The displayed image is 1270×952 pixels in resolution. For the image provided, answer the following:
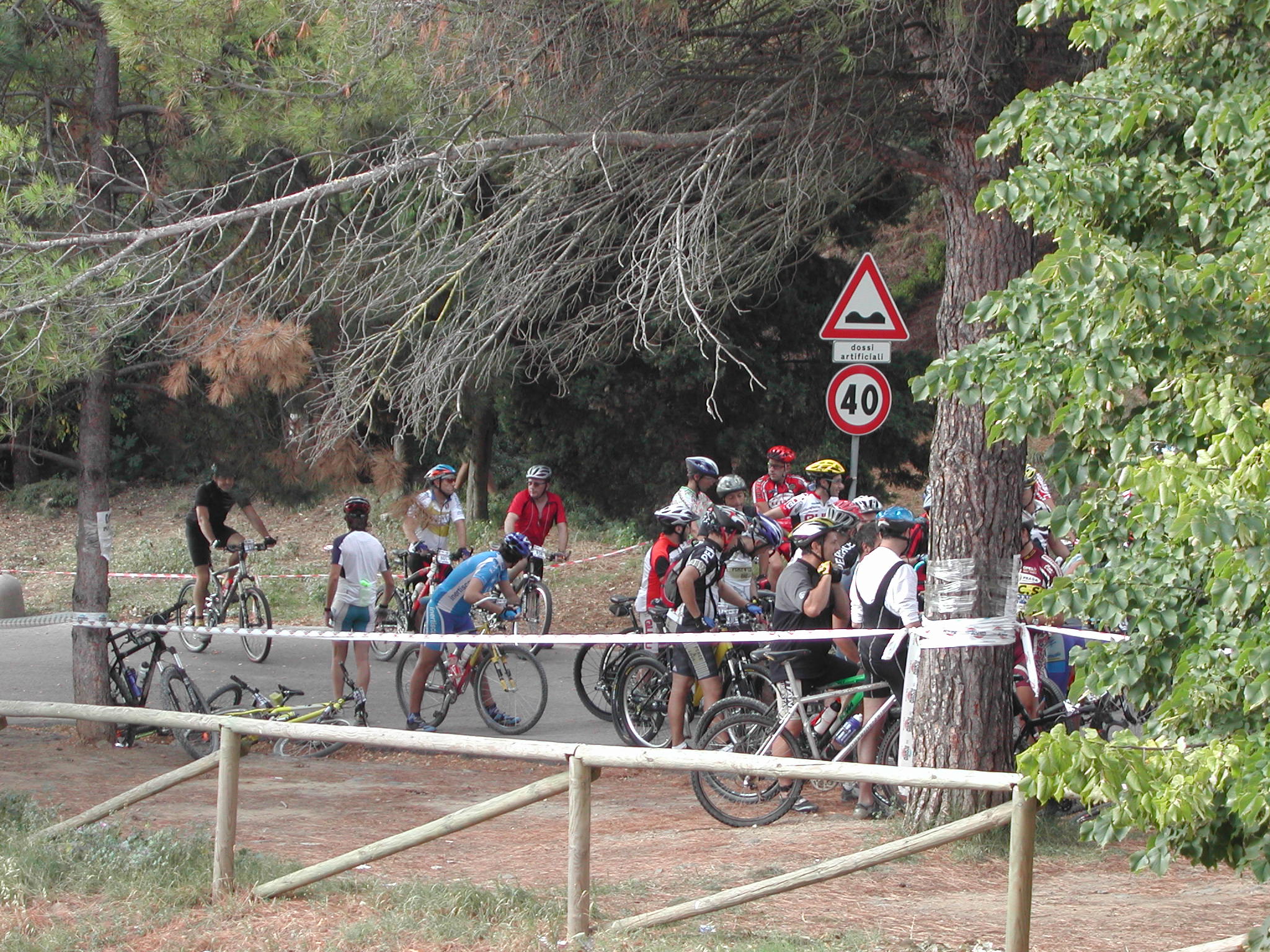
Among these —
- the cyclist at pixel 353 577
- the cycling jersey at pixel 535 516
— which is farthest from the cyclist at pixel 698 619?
the cycling jersey at pixel 535 516

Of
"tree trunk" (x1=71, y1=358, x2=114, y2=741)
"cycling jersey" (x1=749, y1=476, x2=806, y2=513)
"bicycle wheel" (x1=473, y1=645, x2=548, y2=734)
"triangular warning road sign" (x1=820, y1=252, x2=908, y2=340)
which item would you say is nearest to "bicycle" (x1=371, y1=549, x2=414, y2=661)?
"bicycle wheel" (x1=473, y1=645, x2=548, y2=734)

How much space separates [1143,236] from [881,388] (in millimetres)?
5125

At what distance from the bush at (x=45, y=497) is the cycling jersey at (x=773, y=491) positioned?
20.8m

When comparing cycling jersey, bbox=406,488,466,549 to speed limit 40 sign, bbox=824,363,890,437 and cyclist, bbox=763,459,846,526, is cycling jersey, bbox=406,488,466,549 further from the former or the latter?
speed limit 40 sign, bbox=824,363,890,437

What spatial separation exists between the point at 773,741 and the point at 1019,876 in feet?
10.2

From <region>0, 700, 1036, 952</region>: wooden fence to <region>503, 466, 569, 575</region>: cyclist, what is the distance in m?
6.61

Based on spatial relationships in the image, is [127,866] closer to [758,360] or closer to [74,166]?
[74,166]

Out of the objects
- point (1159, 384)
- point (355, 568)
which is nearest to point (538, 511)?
point (355, 568)

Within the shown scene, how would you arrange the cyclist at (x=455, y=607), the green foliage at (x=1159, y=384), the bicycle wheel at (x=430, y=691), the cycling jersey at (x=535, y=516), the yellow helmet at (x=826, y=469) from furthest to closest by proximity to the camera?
the cycling jersey at (x=535, y=516) < the yellow helmet at (x=826, y=469) < the bicycle wheel at (x=430, y=691) < the cyclist at (x=455, y=607) < the green foliage at (x=1159, y=384)

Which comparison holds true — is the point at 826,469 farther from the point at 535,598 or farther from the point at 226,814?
the point at 226,814

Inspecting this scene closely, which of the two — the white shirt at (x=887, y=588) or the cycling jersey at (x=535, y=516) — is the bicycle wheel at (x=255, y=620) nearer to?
the cycling jersey at (x=535, y=516)

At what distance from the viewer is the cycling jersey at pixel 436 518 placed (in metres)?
12.3

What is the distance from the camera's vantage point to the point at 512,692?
394 inches

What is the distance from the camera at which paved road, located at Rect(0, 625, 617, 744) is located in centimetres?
1033
